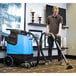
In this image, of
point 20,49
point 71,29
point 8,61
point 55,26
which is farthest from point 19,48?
point 71,29

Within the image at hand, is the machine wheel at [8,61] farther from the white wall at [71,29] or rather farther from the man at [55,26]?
the white wall at [71,29]

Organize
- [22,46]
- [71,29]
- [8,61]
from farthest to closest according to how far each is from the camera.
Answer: [71,29]
[8,61]
[22,46]

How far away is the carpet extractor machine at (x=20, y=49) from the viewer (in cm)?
382

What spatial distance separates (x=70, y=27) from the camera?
405cm

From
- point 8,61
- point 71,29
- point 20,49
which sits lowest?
point 8,61

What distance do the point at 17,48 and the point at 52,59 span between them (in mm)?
681

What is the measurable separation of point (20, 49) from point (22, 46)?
0.24 feet

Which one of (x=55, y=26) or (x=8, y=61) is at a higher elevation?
(x=55, y=26)

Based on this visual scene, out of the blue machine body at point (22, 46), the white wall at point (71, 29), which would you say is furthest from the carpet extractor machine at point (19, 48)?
the white wall at point (71, 29)

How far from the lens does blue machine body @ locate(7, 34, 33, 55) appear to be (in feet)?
12.5

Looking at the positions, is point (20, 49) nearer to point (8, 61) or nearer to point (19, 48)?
point (19, 48)

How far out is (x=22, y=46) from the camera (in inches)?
150

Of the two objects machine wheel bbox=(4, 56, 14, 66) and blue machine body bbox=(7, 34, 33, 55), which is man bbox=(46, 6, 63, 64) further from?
machine wheel bbox=(4, 56, 14, 66)

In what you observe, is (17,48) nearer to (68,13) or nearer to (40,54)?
(40,54)
